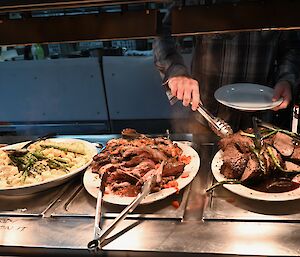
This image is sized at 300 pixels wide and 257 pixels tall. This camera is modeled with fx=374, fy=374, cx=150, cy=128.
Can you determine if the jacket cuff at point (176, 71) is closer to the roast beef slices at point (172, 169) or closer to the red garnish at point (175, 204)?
the roast beef slices at point (172, 169)

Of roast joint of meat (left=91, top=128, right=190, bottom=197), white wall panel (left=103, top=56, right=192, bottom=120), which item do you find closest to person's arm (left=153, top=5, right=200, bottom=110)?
roast joint of meat (left=91, top=128, right=190, bottom=197)

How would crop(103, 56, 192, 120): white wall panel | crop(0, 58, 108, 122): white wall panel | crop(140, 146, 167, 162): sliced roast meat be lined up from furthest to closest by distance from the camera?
1. crop(0, 58, 108, 122): white wall panel
2. crop(103, 56, 192, 120): white wall panel
3. crop(140, 146, 167, 162): sliced roast meat

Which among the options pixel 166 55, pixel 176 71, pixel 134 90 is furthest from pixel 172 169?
pixel 134 90

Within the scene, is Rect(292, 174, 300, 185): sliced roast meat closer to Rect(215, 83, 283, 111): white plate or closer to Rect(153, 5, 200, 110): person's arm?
Rect(215, 83, 283, 111): white plate

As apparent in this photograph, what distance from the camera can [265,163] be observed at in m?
1.35

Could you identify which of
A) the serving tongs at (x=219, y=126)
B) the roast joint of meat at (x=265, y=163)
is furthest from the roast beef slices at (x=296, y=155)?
the serving tongs at (x=219, y=126)

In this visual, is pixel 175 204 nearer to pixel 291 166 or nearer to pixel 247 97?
pixel 291 166

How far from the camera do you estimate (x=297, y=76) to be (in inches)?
83.7

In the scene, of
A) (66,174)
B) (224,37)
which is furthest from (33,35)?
(224,37)

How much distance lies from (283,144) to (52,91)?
2683 millimetres

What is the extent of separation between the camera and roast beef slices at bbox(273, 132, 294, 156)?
142cm

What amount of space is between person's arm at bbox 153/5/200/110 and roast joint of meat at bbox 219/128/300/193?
36 cm

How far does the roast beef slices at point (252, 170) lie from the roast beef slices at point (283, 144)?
14 centimetres

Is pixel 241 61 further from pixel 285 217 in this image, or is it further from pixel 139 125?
pixel 139 125
